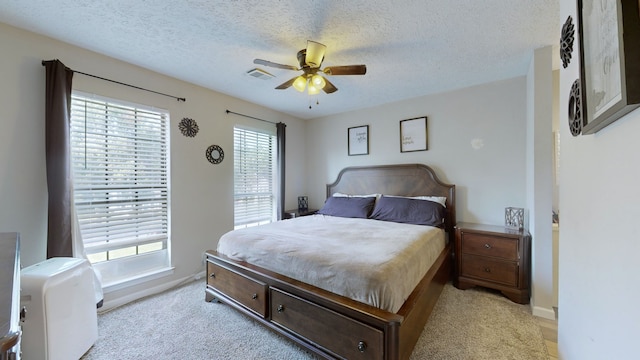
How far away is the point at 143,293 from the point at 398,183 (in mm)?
3533

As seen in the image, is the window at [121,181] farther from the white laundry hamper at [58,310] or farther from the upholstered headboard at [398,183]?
the upholstered headboard at [398,183]

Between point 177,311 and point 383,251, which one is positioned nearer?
point 383,251

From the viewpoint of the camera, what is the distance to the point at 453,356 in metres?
1.78

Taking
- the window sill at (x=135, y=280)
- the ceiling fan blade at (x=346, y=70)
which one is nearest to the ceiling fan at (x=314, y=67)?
the ceiling fan blade at (x=346, y=70)

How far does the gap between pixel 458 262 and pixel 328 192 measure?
7.72ft

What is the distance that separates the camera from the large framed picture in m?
0.57

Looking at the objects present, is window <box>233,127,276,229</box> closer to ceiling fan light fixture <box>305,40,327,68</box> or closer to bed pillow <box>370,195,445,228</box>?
bed pillow <box>370,195,445,228</box>

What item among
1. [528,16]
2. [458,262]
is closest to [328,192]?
[458,262]

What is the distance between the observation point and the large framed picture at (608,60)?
570 millimetres

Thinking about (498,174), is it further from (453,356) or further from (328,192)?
(328,192)

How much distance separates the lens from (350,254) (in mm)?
1852

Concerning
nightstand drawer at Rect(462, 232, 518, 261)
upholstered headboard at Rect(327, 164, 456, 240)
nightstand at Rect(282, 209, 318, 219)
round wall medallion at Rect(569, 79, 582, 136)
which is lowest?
nightstand drawer at Rect(462, 232, 518, 261)

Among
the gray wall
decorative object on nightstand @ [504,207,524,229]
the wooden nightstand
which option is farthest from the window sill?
decorative object on nightstand @ [504,207,524,229]

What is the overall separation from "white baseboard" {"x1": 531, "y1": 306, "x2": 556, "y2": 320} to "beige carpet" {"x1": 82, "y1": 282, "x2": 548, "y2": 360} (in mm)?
67
